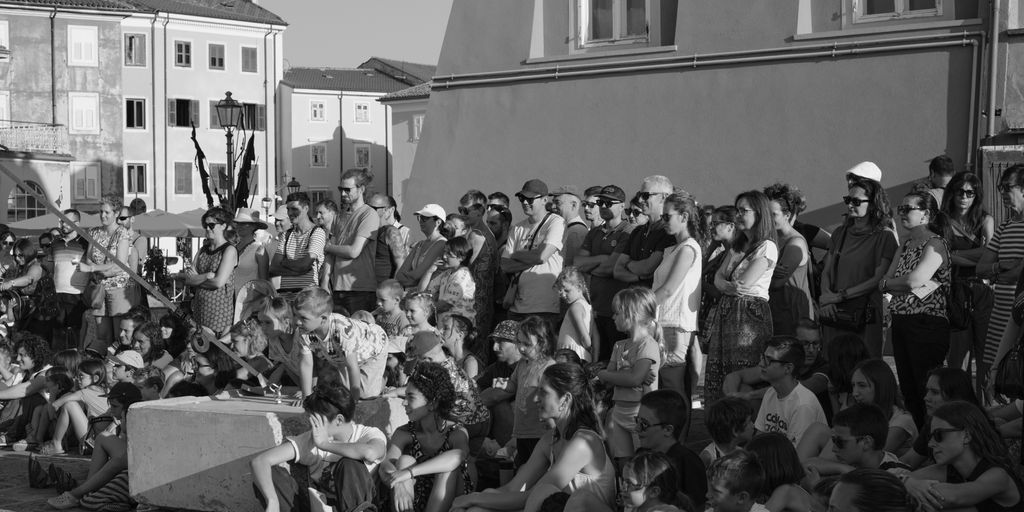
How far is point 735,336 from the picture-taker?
8.33 m

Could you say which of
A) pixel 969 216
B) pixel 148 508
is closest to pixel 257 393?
pixel 148 508

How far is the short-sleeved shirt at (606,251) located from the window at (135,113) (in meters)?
52.9

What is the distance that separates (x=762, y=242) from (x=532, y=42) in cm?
701

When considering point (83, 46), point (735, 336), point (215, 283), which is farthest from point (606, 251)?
point (83, 46)

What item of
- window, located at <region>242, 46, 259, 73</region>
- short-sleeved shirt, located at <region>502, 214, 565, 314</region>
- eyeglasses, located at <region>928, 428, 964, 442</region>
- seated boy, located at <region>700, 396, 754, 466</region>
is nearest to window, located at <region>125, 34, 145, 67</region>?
window, located at <region>242, 46, 259, 73</region>

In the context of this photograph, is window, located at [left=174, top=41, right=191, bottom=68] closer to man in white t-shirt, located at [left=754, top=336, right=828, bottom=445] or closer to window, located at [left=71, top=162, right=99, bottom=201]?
window, located at [left=71, top=162, right=99, bottom=201]

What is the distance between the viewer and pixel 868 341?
8.59m

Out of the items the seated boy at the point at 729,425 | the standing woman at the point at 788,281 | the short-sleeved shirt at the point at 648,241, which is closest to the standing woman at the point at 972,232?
the standing woman at the point at 788,281

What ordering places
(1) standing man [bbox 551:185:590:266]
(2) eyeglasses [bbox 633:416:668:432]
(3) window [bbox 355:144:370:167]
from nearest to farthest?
(2) eyeglasses [bbox 633:416:668:432]
(1) standing man [bbox 551:185:590:266]
(3) window [bbox 355:144:370:167]

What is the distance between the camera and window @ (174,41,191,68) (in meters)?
61.2

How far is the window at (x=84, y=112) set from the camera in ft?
190

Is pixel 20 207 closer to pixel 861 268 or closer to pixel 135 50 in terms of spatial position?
pixel 135 50

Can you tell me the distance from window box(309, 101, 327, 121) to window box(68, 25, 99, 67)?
55.5ft

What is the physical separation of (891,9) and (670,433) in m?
6.92
